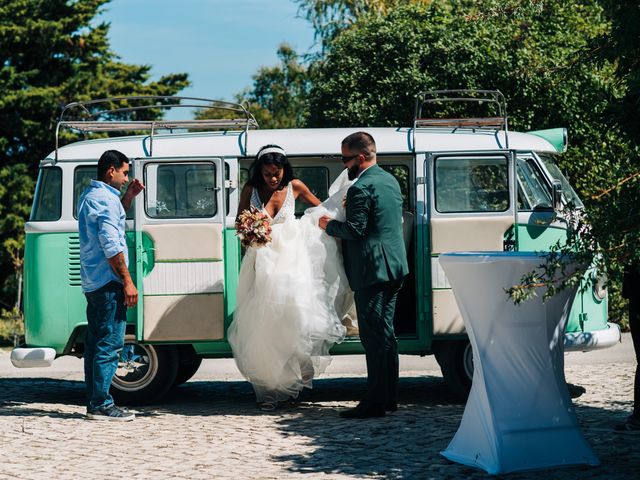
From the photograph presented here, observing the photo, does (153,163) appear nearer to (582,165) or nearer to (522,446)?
(522,446)

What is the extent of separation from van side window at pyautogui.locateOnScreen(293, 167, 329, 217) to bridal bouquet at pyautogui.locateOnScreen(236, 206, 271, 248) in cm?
137

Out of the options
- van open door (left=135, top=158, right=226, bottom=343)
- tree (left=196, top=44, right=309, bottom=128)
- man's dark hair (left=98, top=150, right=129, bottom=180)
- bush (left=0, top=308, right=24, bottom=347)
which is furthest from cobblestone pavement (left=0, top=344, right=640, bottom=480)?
tree (left=196, top=44, right=309, bottom=128)

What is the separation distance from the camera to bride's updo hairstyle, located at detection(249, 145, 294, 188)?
848 centimetres

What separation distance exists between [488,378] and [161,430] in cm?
289

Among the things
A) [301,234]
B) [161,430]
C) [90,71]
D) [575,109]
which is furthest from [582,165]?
[90,71]

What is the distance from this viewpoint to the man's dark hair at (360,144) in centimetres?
802

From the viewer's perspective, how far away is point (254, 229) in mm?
8273

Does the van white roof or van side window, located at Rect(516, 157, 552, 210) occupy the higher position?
the van white roof

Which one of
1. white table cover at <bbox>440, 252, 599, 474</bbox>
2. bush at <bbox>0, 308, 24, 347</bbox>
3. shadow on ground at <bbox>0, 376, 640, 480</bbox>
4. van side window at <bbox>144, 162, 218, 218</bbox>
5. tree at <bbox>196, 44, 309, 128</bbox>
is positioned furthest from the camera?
tree at <bbox>196, 44, 309, 128</bbox>

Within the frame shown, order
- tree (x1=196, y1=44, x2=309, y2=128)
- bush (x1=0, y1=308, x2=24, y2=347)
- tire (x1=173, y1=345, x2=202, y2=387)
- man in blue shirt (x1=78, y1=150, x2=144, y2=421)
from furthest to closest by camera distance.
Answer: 1. tree (x1=196, y1=44, x2=309, y2=128)
2. bush (x1=0, y1=308, x2=24, y2=347)
3. tire (x1=173, y1=345, x2=202, y2=387)
4. man in blue shirt (x1=78, y1=150, x2=144, y2=421)

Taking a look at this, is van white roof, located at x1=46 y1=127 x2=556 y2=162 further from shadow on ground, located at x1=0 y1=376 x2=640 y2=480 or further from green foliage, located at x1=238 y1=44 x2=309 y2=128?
green foliage, located at x1=238 y1=44 x2=309 y2=128

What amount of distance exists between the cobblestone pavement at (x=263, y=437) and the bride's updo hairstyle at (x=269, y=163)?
200 centimetres

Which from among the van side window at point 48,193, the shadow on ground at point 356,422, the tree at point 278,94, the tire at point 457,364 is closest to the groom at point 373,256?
the shadow on ground at point 356,422

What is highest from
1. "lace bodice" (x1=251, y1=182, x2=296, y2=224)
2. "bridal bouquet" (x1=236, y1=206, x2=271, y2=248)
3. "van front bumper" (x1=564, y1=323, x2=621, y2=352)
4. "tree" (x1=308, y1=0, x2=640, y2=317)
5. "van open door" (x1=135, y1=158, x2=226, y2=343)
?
"tree" (x1=308, y1=0, x2=640, y2=317)
